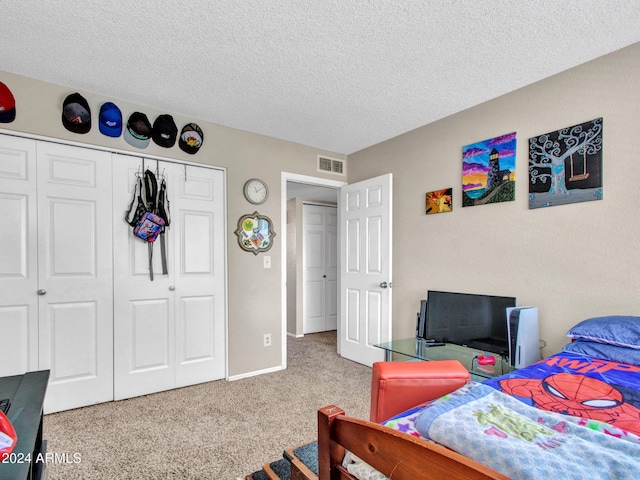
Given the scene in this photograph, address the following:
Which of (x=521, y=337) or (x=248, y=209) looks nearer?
(x=521, y=337)

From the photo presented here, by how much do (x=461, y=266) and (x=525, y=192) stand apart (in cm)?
78

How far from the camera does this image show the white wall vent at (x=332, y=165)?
3.96 metres

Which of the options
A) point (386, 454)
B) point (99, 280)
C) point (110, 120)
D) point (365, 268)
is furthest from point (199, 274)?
point (386, 454)

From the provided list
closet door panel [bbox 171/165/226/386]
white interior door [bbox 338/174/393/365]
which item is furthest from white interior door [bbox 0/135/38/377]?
white interior door [bbox 338/174/393/365]

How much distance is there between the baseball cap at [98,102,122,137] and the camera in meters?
2.68

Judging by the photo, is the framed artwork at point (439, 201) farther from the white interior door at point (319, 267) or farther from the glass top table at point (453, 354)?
the white interior door at point (319, 267)

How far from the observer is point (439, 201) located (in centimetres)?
311

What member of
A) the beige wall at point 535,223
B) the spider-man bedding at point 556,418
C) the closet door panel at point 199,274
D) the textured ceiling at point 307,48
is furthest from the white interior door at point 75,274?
the beige wall at point 535,223

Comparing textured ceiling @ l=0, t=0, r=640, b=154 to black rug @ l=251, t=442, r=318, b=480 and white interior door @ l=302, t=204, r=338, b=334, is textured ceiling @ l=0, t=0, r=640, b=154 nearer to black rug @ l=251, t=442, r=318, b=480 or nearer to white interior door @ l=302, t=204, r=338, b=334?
black rug @ l=251, t=442, r=318, b=480

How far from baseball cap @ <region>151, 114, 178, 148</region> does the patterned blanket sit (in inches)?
115

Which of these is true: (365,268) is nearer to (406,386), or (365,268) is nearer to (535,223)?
(535,223)

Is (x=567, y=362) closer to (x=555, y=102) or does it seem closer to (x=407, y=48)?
(x=555, y=102)

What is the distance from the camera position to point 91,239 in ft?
8.80

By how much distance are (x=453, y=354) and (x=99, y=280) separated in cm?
290
